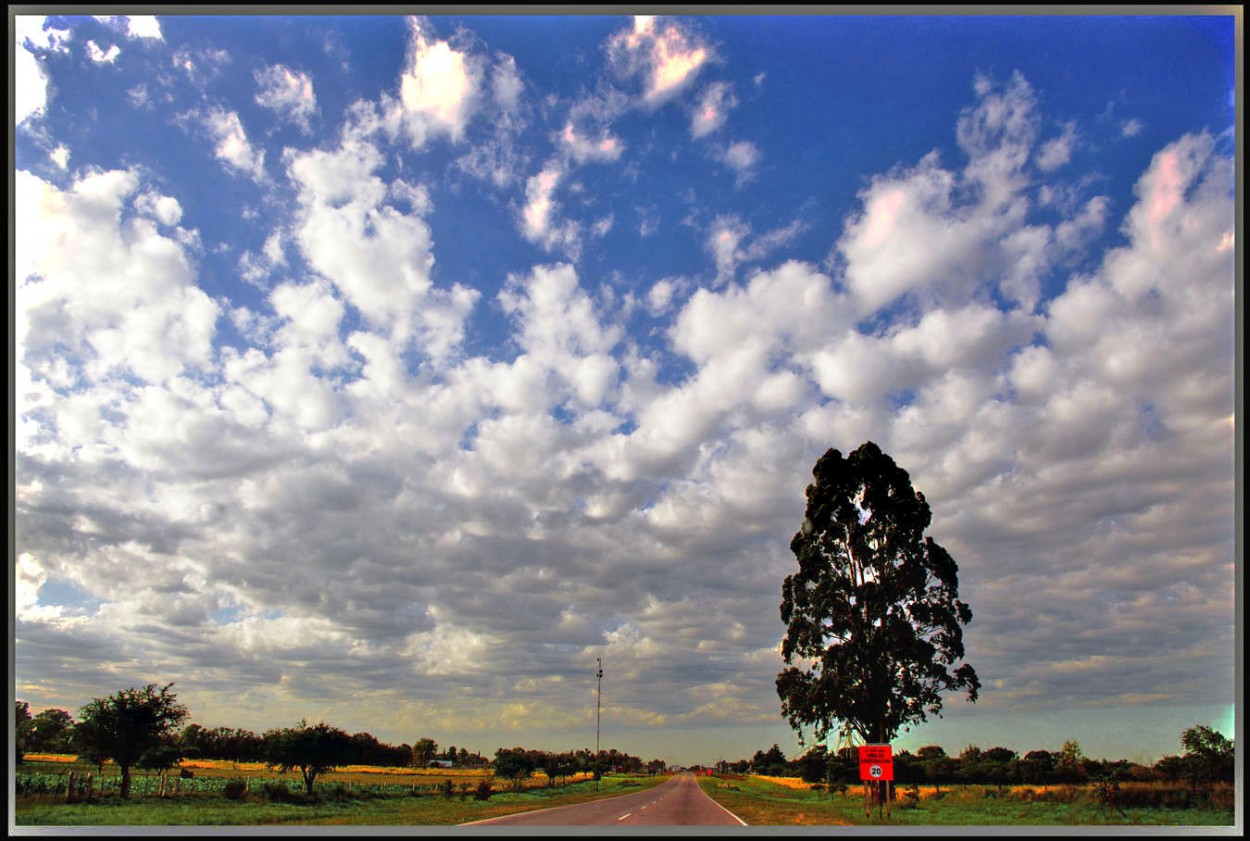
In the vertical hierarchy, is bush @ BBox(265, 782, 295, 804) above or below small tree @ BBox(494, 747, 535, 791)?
above

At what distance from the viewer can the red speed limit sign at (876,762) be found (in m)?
29.6

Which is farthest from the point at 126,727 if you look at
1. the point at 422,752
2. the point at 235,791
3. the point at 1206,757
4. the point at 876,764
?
the point at 422,752

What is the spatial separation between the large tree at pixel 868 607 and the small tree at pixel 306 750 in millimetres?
24222

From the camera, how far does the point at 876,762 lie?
30.0 metres

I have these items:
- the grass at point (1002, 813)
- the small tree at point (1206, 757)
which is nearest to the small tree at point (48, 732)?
the grass at point (1002, 813)

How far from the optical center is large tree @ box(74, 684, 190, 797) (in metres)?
37.0

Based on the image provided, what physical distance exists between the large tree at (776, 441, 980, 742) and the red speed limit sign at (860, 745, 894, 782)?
266 cm

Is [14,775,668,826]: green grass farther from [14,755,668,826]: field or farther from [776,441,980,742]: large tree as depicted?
[776,441,980,742]: large tree

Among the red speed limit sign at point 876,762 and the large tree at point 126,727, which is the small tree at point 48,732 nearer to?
the large tree at point 126,727

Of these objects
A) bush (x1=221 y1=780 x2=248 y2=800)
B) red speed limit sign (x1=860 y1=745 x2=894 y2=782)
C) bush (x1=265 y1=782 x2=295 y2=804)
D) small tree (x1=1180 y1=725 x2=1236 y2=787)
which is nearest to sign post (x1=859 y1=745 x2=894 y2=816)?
red speed limit sign (x1=860 y1=745 x2=894 y2=782)

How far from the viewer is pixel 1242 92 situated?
1703 centimetres

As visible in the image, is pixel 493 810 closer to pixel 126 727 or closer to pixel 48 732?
pixel 126 727

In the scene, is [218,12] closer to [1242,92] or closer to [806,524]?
[1242,92]

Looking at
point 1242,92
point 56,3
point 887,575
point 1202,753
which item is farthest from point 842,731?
point 56,3
